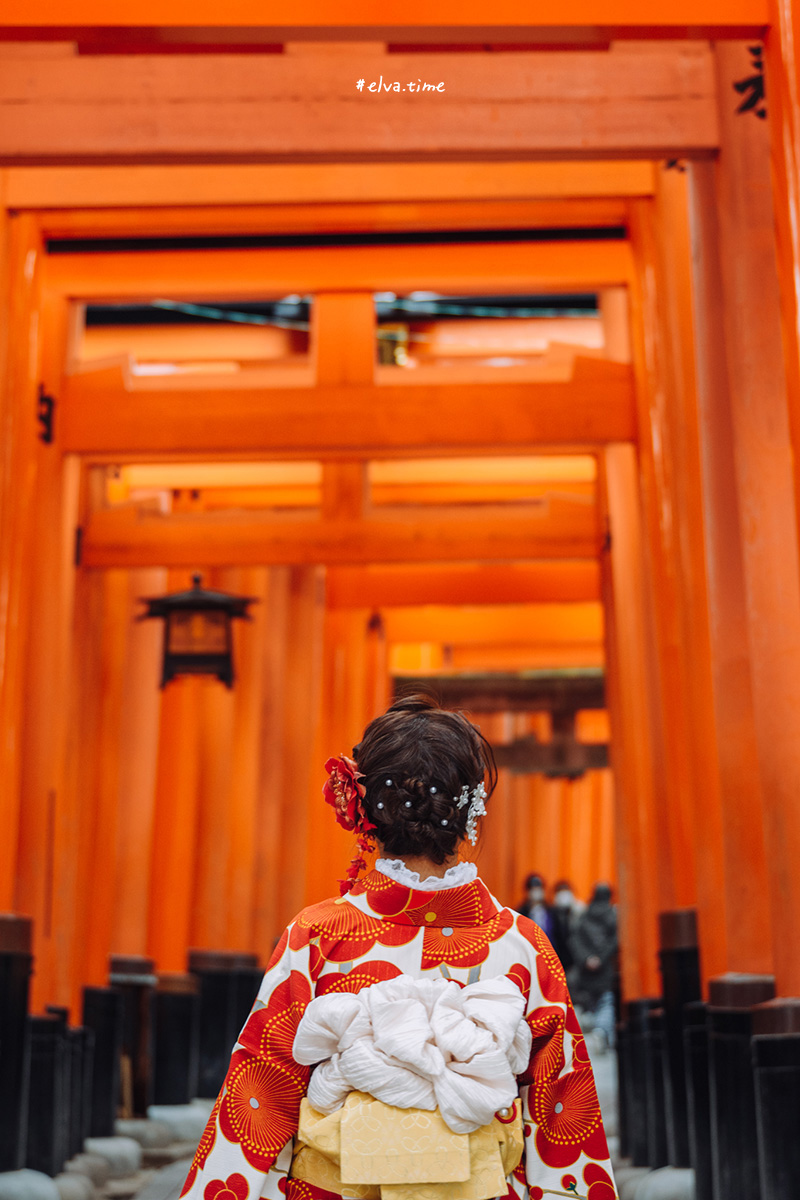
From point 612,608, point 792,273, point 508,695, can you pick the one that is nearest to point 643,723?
point 612,608

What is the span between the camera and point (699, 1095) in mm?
5359

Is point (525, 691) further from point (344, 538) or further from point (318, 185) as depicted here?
point (318, 185)

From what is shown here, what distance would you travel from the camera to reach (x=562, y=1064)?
2.12 meters

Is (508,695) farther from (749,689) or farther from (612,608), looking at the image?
(749,689)

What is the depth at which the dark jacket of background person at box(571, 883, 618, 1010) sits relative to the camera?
1691 cm

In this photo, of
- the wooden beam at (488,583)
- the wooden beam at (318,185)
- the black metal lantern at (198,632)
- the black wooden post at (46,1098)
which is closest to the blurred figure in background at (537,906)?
the wooden beam at (488,583)

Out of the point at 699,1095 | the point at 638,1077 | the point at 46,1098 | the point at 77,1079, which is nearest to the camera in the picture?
the point at 699,1095

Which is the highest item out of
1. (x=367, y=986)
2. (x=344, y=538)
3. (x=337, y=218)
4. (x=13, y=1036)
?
(x=337, y=218)

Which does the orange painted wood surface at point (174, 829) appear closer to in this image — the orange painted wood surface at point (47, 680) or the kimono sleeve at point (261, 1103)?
the orange painted wood surface at point (47, 680)

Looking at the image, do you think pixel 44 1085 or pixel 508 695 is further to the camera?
pixel 508 695

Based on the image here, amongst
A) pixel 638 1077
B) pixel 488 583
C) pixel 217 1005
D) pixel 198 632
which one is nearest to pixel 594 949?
pixel 217 1005

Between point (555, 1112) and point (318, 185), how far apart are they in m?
5.19

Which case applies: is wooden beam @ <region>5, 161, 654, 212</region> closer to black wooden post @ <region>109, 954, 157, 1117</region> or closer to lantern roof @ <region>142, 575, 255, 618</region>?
lantern roof @ <region>142, 575, 255, 618</region>

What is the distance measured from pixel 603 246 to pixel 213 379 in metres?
2.43
